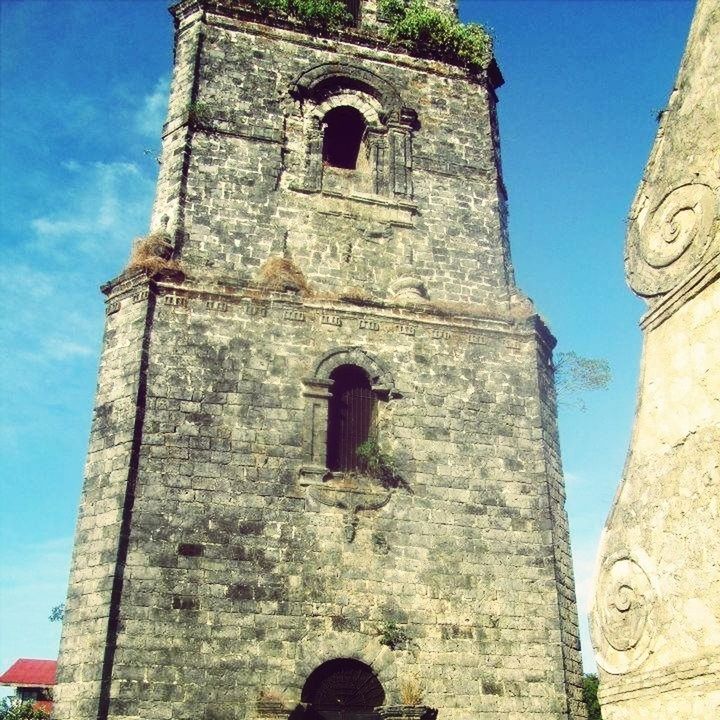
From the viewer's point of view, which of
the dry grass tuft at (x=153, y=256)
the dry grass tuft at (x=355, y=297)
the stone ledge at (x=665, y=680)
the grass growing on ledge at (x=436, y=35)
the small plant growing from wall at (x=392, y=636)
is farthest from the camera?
the grass growing on ledge at (x=436, y=35)

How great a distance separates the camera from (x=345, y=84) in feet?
41.1

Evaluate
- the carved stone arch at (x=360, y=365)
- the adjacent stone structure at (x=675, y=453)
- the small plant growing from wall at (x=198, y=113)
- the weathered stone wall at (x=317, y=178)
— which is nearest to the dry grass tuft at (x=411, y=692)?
the carved stone arch at (x=360, y=365)

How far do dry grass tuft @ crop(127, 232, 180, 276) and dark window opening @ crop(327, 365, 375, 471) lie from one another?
2.52 metres

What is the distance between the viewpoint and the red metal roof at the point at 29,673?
90.4 ft

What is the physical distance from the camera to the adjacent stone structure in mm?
2980

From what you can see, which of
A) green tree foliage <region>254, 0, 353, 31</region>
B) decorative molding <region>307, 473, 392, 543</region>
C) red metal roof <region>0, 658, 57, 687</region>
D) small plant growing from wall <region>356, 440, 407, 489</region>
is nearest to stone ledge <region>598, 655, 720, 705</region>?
decorative molding <region>307, 473, 392, 543</region>

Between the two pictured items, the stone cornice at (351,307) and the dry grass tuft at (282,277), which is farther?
the dry grass tuft at (282,277)

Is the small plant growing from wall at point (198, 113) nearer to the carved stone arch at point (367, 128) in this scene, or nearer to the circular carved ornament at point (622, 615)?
the carved stone arch at point (367, 128)

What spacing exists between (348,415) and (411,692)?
335 cm

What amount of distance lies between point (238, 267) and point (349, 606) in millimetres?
4607

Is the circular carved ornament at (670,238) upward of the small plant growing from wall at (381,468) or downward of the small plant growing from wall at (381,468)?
downward

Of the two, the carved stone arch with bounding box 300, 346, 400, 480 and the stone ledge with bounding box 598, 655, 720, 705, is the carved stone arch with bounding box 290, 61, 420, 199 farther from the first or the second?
the stone ledge with bounding box 598, 655, 720, 705

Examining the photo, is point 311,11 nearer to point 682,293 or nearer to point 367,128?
point 367,128

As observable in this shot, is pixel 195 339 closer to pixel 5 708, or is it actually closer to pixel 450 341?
pixel 450 341
